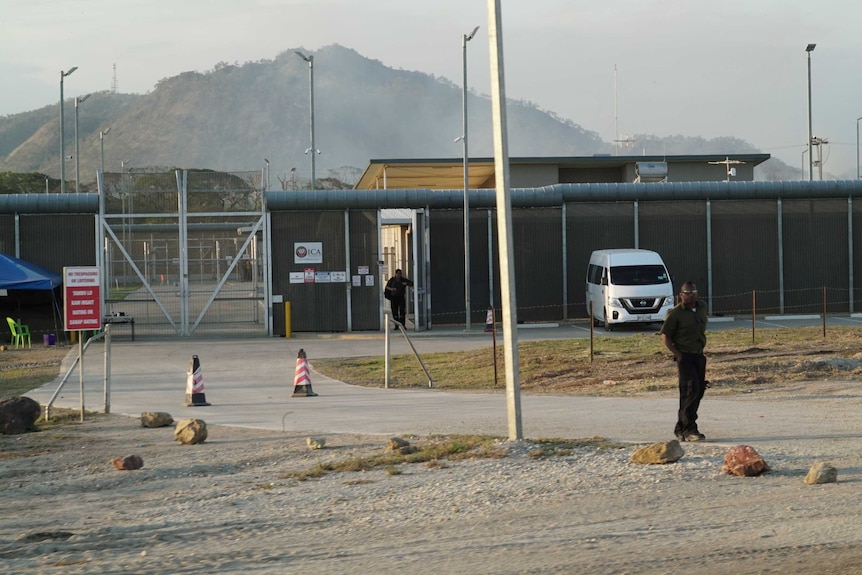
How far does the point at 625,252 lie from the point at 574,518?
22.4 meters

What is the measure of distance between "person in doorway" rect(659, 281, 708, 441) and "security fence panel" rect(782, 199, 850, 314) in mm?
24542

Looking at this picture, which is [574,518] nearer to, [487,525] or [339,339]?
[487,525]

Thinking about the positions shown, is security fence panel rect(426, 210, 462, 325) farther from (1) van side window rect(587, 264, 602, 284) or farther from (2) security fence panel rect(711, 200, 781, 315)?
(2) security fence panel rect(711, 200, 781, 315)

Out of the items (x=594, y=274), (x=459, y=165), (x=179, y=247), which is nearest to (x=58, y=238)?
(x=179, y=247)

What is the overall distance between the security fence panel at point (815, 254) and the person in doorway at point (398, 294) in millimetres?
13345

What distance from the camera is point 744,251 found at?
34906mm

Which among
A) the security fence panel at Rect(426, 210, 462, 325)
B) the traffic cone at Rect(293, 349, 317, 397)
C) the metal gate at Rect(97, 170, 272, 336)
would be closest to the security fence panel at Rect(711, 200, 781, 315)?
the security fence panel at Rect(426, 210, 462, 325)

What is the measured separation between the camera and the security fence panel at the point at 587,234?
113 ft

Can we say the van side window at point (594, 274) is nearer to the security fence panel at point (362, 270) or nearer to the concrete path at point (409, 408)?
the security fence panel at point (362, 270)

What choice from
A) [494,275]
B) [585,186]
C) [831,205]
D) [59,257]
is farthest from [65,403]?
[831,205]

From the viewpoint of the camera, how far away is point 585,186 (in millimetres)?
34344

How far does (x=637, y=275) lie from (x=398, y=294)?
7.21 m

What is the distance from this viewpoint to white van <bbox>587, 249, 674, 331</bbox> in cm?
2952

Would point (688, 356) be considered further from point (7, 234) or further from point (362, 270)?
point (7, 234)
